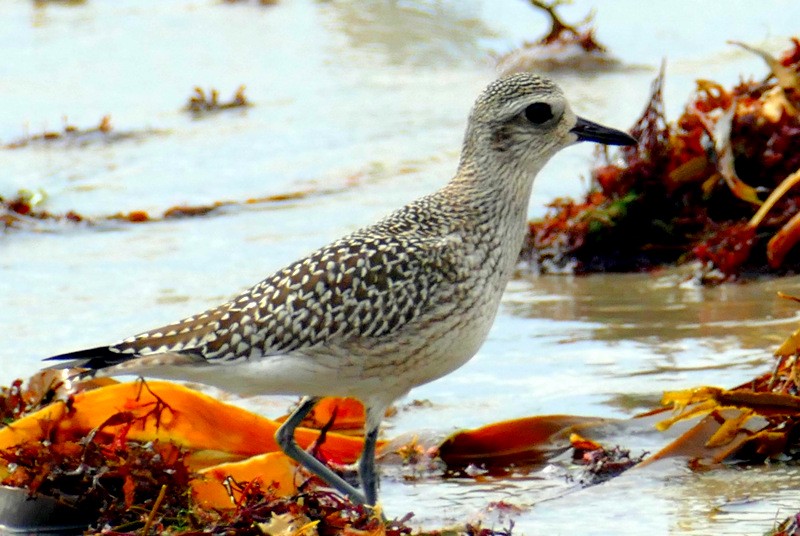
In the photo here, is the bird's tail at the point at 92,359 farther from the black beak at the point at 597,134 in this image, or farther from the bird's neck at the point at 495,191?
the black beak at the point at 597,134

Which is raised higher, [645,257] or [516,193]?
[516,193]

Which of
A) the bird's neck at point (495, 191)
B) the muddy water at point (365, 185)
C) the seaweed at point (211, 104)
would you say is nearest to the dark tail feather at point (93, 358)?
the muddy water at point (365, 185)

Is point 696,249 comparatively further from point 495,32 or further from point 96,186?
point 495,32

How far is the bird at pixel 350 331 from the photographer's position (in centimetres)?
450

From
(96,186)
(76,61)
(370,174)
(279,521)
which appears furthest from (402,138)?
(279,521)

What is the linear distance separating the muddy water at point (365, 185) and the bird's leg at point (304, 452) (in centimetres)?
19

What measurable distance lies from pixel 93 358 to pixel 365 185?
5796 mm

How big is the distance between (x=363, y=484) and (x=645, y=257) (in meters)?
3.32

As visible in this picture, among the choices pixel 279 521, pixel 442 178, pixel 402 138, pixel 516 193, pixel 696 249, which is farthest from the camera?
pixel 402 138

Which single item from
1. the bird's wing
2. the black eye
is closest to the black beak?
the black eye

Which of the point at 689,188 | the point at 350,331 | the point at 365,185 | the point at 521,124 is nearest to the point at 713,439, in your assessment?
the point at 350,331

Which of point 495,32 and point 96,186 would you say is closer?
point 96,186

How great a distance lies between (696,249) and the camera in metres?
7.06

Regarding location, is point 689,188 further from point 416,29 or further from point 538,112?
Result: point 416,29
